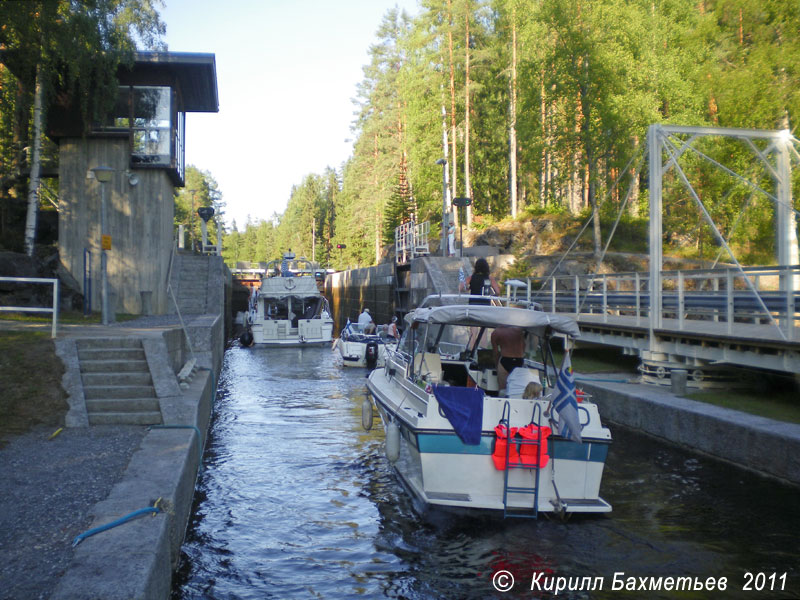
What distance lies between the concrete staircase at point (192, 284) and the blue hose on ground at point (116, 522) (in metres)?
18.1

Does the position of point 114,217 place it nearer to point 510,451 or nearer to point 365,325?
point 365,325

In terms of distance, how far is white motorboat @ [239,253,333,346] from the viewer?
94.9ft

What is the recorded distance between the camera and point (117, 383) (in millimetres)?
9797

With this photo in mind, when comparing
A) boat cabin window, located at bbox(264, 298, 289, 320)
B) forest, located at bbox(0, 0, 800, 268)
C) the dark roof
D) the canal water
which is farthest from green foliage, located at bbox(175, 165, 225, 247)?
the canal water

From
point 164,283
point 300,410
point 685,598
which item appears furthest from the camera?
point 164,283

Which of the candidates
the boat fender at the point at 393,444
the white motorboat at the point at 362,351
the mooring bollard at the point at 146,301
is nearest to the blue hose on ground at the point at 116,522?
the boat fender at the point at 393,444

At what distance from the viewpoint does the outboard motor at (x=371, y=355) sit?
2228cm

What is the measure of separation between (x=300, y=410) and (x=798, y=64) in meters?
18.7

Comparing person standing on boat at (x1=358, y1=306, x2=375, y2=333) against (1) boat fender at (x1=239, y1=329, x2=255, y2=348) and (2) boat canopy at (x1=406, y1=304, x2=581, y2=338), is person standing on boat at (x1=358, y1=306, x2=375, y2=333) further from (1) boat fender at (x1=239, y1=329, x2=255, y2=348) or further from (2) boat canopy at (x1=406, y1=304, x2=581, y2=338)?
(2) boat canopy at (x1=406, y1=304, x2=581, y2=338)

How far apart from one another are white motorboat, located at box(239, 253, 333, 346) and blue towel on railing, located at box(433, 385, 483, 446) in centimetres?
2149

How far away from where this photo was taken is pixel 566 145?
3331 centimetres

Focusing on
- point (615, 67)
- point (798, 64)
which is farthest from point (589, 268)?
point (798, 64)

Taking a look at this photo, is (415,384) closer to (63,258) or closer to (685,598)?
(685,598)

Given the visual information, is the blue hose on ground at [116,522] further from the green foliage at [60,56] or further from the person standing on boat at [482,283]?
the green foliage at [60,56]
